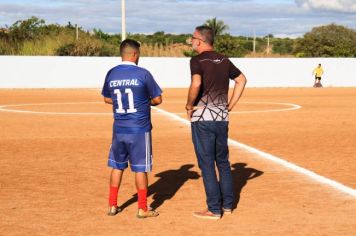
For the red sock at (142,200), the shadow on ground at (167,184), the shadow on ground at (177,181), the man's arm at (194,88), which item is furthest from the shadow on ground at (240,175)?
the man's arm at (194,88)

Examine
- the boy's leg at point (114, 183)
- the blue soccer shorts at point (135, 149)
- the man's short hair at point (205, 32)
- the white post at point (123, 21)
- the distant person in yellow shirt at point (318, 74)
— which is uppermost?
the white post at point (123, 21)

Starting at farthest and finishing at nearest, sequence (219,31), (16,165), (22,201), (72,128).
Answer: (219,31) < (72,128) < (16,165) < (22,201)

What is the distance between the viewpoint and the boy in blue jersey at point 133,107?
253 inches

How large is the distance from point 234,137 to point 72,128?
4497 millimetres

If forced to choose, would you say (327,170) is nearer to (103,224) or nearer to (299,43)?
(103,224)

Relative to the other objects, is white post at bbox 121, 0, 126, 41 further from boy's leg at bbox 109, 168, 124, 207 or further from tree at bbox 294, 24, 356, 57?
tree at bbox 294, 24, 356, 57

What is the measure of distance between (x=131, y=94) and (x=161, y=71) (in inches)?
1416

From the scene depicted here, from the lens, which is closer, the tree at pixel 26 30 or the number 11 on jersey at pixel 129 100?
the number 11 on jersey at pixel 129 100

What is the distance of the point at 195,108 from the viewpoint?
21.4 feet

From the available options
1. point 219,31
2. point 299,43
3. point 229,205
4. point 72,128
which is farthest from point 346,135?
point 299,43

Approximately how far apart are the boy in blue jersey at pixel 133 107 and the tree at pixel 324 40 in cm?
7231

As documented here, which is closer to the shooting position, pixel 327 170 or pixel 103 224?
pixel 103 224

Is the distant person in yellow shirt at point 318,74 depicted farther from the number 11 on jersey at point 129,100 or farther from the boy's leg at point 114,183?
the number 11 on jersey at point 129,100

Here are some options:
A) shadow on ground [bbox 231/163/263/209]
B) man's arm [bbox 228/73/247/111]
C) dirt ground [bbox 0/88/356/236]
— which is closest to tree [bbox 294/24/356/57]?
dirt ground [bbox 0/88/356/236]
